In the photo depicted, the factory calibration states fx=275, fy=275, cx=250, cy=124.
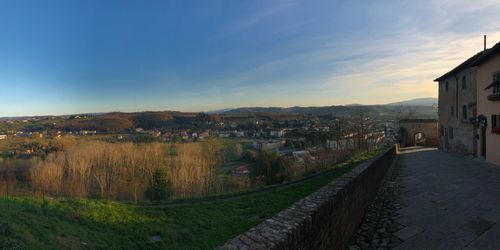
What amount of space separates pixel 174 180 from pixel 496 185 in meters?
23.6

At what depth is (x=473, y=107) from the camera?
1831 centimetres

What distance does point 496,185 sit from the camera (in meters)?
8.95

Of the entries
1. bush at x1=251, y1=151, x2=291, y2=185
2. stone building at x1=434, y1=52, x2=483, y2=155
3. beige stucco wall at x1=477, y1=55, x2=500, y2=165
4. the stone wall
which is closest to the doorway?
beige stucco wall at x1=477, y1=55, x2=500, y2=165

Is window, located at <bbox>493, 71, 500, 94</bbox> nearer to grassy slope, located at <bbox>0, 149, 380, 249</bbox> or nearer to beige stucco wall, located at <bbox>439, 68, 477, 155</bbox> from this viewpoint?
beige stucco wall, located at <bbox>439, 68, 477, 155</bbox>

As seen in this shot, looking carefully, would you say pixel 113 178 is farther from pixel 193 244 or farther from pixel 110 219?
pixel 193 244

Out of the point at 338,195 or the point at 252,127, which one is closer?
the point at 338,195

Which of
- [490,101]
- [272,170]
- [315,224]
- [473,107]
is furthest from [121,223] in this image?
[473,107]

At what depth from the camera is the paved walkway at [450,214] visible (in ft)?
15.3

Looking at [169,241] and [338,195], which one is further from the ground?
[338,195]

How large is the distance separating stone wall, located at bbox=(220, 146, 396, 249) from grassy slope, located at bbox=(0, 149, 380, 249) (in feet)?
19.3

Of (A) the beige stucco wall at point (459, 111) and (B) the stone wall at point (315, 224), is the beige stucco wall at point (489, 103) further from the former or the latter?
(B) the stone wall at point (315, 224)

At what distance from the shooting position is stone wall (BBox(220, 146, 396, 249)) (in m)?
2.54

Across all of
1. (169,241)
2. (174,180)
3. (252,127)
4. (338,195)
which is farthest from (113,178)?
(252,127)

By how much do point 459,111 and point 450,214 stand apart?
19.3m
